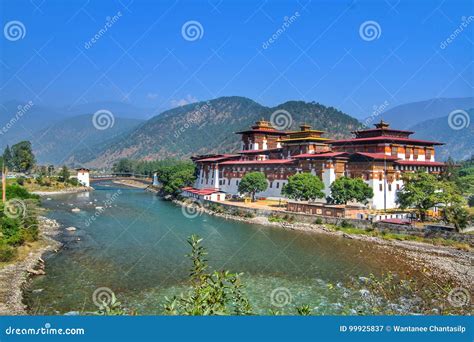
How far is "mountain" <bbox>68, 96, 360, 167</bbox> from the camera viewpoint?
12112cm

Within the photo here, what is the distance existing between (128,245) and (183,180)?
29018mm

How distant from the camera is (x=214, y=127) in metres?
164

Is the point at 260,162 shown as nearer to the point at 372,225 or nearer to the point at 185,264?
the point at 372,225

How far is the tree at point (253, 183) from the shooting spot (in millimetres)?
42000

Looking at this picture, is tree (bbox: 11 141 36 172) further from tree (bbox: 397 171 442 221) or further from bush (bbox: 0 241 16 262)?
tree (bbox: 397 171 442 221)

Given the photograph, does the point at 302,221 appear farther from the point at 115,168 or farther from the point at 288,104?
the point at 288,104

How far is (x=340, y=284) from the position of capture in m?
17.8

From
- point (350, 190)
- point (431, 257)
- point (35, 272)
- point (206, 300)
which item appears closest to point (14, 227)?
point (35, 272)

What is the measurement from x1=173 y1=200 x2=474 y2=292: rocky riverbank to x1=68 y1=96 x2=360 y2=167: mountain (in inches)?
3209

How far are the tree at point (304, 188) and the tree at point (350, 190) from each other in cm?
175

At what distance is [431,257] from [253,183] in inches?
827

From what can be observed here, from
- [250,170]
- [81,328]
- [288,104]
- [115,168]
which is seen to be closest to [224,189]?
[250,170]

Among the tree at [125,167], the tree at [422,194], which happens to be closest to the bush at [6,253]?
the tree at [422,194]

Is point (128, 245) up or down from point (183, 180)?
down
